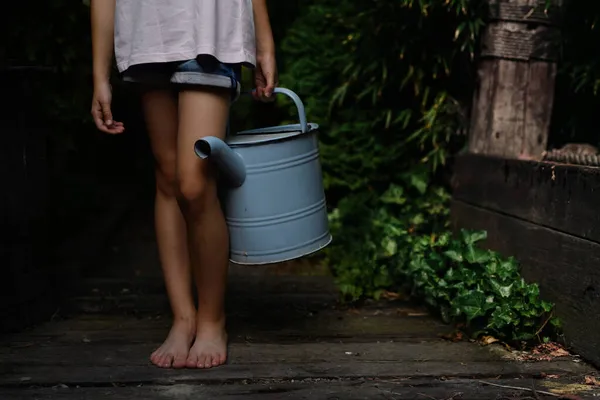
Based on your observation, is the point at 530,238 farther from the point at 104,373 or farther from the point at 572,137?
the point at 104,373

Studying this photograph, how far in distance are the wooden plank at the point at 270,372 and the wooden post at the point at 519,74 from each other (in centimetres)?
108

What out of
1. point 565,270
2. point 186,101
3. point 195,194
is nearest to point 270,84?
point 186,101

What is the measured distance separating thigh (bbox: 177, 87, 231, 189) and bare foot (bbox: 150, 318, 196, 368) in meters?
0.46

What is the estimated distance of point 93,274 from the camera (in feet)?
11.0

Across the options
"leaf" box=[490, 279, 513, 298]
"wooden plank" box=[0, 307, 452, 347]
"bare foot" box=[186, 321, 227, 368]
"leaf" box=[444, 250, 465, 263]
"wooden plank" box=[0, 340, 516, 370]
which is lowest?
"wooden plank" box=[0, 307, 452, 347]

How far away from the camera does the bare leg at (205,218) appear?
201 centimetres

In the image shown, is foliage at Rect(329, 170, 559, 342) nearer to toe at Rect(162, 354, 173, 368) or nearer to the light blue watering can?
the light blue watering can

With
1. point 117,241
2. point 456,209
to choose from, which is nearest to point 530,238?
point 456,209

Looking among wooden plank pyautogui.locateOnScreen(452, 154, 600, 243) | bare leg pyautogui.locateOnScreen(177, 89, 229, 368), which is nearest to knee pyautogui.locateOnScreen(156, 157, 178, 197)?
bare leg pyautogui.locateOnScreen(177, 89, 229, 368)

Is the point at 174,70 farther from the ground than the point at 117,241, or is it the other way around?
the point at 174,70

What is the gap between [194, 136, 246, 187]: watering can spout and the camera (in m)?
1.91

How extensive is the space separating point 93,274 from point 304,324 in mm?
1266

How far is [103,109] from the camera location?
2.05 m

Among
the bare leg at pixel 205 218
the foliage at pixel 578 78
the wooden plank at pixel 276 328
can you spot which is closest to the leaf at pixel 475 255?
the wooden plank at pixel 276 328
